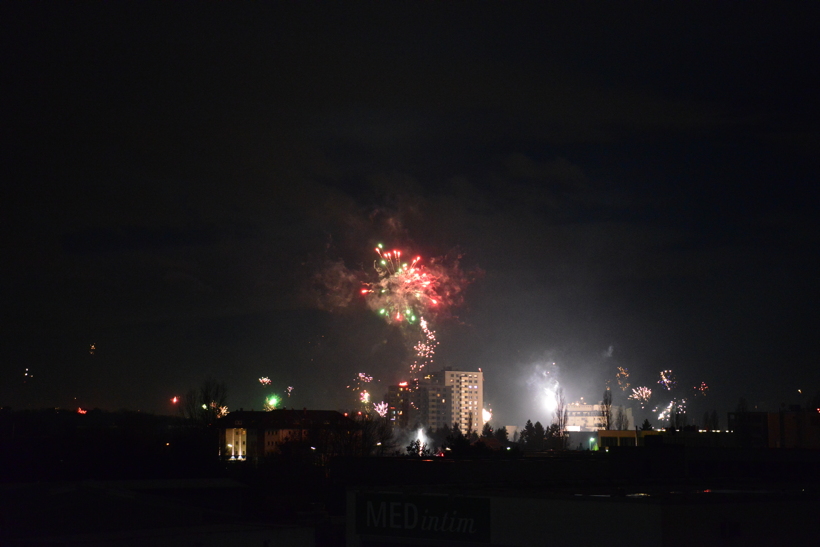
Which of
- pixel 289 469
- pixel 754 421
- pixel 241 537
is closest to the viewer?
pixel 241 537

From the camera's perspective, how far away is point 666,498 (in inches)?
789

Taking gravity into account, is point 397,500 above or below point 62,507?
above

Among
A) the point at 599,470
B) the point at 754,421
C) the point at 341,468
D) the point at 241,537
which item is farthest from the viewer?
the point at 754,421

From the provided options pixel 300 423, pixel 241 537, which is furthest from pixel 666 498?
pixel 300 423

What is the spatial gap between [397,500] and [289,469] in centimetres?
5714

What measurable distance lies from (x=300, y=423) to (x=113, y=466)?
1946 inches

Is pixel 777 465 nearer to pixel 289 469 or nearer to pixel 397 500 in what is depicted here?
pixel 397 500

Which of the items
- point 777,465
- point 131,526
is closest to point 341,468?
point 131,526

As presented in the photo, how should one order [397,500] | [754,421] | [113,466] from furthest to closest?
[754,421] → [113,466] → [397,500]

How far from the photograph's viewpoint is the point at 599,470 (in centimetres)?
3922

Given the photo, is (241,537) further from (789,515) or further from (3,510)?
(789,515)

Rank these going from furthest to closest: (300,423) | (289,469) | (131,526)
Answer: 1. (300,423)
2. (289,469)
3. (131,526)

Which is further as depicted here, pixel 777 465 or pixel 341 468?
pixel 341 468

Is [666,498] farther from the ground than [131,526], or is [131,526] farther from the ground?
[666,498]
